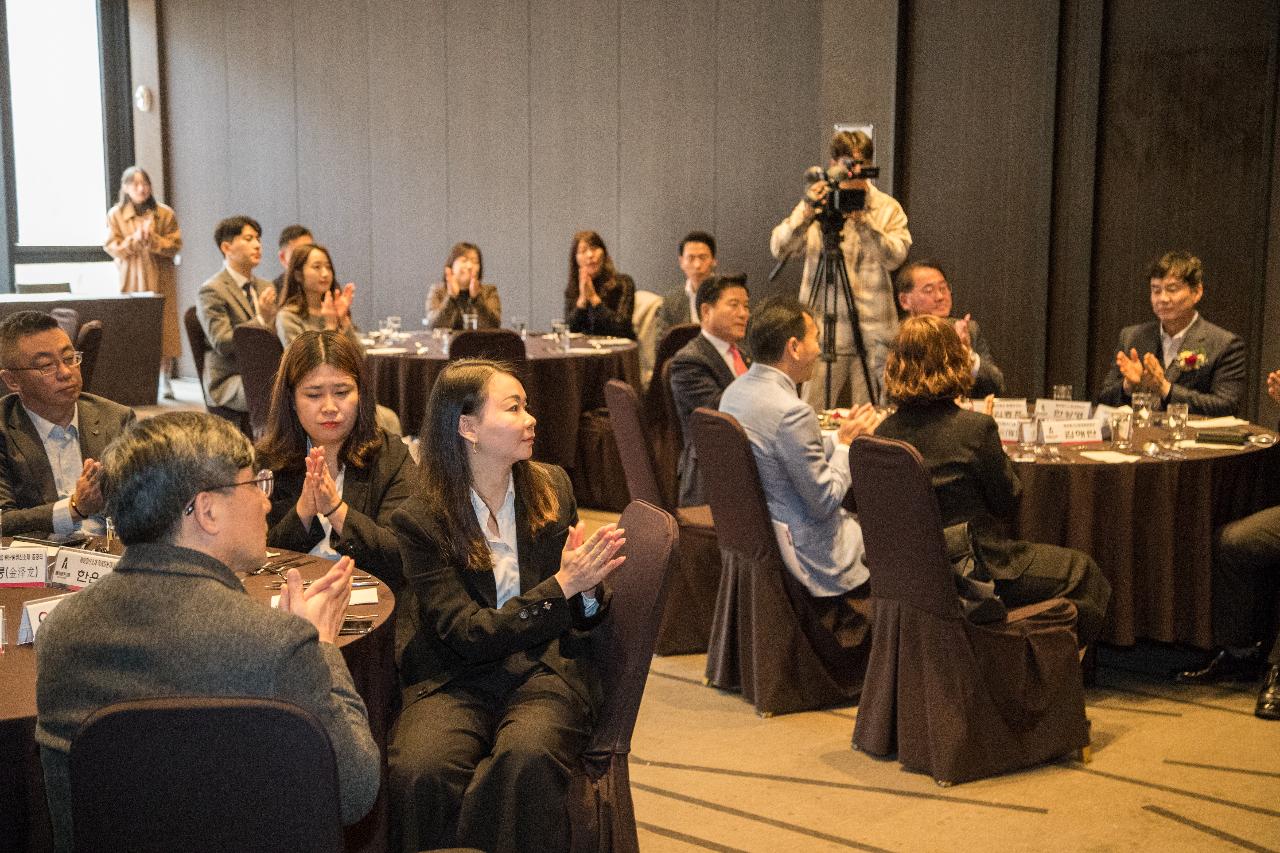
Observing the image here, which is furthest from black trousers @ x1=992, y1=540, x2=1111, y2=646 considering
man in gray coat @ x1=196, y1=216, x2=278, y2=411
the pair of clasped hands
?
man in gray coat @ x1=196, y1=216, x2=278, y2=411

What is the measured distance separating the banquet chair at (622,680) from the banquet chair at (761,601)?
4.47 ft

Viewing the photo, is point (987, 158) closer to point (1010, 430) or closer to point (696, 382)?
point (696, 382)

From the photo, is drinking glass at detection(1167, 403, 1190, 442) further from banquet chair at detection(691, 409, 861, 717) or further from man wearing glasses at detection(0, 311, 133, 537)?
man wearing glasses at detection(0, 311, 133, 537)

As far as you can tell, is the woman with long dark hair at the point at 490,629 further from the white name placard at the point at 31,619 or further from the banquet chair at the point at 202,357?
the banquet chair at the point at 202,357

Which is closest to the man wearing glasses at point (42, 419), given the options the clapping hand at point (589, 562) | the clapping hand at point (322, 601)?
the clapping hand at point (589, 562)

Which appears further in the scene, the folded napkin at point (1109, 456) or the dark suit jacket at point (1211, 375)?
the dark suit jacket at point (1211, 375)

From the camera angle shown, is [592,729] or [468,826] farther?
[592,729]

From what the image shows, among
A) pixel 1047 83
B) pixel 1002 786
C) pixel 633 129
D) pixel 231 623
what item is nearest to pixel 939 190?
pixel 1047 83

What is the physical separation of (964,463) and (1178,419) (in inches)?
52.1

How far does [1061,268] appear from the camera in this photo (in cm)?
707

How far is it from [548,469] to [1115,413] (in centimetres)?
257

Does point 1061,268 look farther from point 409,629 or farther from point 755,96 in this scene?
point 409,629

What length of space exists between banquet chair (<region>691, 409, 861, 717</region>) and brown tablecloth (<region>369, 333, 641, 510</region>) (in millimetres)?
2476

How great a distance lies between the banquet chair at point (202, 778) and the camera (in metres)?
1.65
